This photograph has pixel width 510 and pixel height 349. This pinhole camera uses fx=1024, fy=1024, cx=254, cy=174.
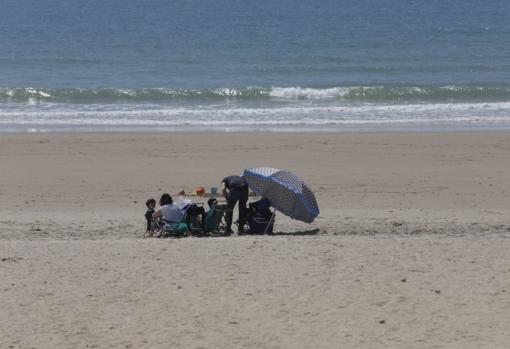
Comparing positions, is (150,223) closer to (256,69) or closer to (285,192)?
(285,192)

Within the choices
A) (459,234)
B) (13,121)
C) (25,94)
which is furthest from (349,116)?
(459,234)

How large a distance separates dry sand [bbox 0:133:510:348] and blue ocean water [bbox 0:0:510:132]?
6.73m

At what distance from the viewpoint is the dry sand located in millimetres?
8227

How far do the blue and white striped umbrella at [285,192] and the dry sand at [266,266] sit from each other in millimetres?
268

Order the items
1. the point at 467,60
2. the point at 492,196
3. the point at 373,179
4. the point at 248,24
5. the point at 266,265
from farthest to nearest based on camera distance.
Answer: the point at 248,24 < the point at 467,60 < the point at 373,179 < the point at 492,196 < the point at 266,265

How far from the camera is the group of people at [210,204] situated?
1220 centimetres

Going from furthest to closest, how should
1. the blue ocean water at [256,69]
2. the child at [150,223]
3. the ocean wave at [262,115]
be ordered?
the blue ocean water at [256,69], the ocean wave at [262,115], the child at [150,223]

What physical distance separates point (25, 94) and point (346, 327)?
74.2 ft

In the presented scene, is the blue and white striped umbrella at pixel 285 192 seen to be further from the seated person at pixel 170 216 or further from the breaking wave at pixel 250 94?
the breaking wave at pixel 250 94

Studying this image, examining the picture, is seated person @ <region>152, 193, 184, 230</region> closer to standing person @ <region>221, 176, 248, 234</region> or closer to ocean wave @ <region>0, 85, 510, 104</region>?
standing person @ <region>221, 176, 248, 234</region>

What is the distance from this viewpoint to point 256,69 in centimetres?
3603

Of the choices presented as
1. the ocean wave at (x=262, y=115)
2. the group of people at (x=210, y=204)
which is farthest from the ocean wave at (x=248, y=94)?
the group of people at (x=210, y=204)

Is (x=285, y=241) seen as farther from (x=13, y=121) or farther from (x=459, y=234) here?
(x=13, y=121)

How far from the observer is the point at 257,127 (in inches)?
896
